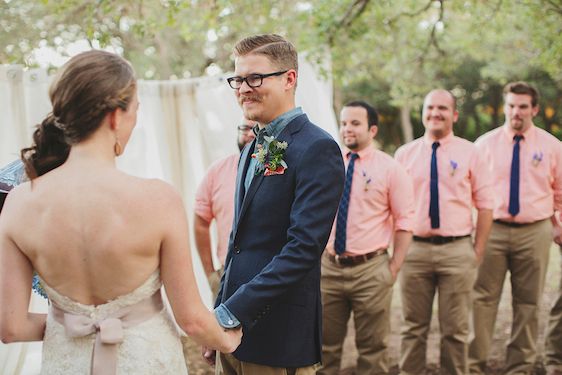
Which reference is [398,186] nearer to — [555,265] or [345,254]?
[345,254]

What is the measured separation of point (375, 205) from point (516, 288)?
5.38ft

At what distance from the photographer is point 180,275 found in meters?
1.92

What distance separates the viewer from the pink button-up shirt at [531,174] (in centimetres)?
514

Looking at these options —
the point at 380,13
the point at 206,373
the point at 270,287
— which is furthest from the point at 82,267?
the point at 380,13

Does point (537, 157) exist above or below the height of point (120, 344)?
above

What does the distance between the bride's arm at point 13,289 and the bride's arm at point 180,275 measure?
41cm

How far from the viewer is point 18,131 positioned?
4457mm

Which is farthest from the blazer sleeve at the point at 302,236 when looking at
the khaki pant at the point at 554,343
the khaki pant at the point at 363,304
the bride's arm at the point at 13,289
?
the khaki pant at the point at 554,343

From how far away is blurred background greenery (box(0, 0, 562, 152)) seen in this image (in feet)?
19.6

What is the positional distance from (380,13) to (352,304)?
3.33 m

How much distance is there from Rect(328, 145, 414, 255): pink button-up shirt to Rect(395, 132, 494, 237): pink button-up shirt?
428mm

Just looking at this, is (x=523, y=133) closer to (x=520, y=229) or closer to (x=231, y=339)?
(x=520, y=229)

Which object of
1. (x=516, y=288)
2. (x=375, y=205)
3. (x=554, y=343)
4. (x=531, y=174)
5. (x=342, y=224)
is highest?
(x=531, y=174)

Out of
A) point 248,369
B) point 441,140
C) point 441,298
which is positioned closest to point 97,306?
point 248,369
